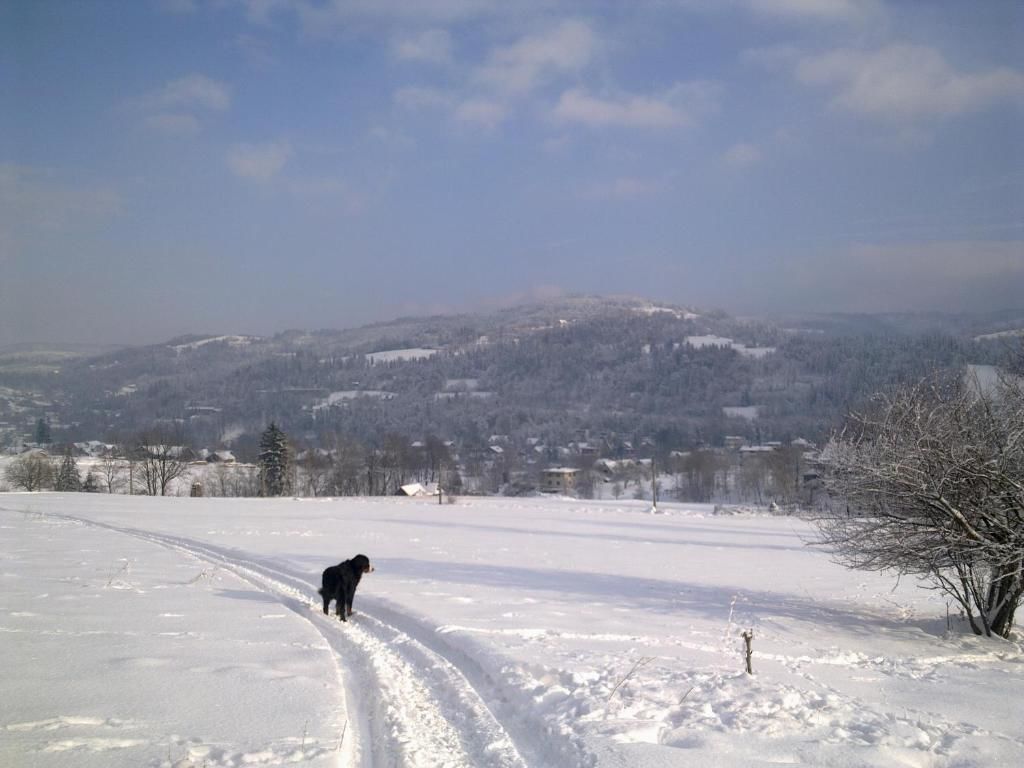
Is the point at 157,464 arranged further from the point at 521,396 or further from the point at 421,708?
the point at 521,396

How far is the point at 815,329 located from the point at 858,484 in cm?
20239

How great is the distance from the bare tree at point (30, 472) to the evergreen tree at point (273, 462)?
21.9 meters

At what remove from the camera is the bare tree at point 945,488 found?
11.7 m

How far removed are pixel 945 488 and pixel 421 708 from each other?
32.7 ft

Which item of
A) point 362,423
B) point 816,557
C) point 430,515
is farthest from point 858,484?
point 362,423

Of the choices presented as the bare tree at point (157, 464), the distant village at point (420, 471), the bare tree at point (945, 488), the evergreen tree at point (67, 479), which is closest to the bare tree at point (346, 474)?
the distant village at point (420, 471)

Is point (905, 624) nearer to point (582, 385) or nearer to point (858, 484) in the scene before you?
point (858, 484)

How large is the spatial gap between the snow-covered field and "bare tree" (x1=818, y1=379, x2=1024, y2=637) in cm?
134

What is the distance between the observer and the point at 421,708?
698 cm

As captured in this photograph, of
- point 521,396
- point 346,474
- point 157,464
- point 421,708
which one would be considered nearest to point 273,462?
point 157,464

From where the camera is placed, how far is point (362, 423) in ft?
481

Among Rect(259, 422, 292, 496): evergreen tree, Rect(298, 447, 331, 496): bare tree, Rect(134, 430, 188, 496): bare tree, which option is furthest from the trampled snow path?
Rect(298, 447, 331, 496): bare tree

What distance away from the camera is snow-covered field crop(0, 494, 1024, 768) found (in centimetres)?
583

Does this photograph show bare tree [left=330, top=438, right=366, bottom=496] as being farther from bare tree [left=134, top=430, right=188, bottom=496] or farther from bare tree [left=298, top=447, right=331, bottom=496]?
bare tree [left=134, top=430, right=188, bottom=496]
